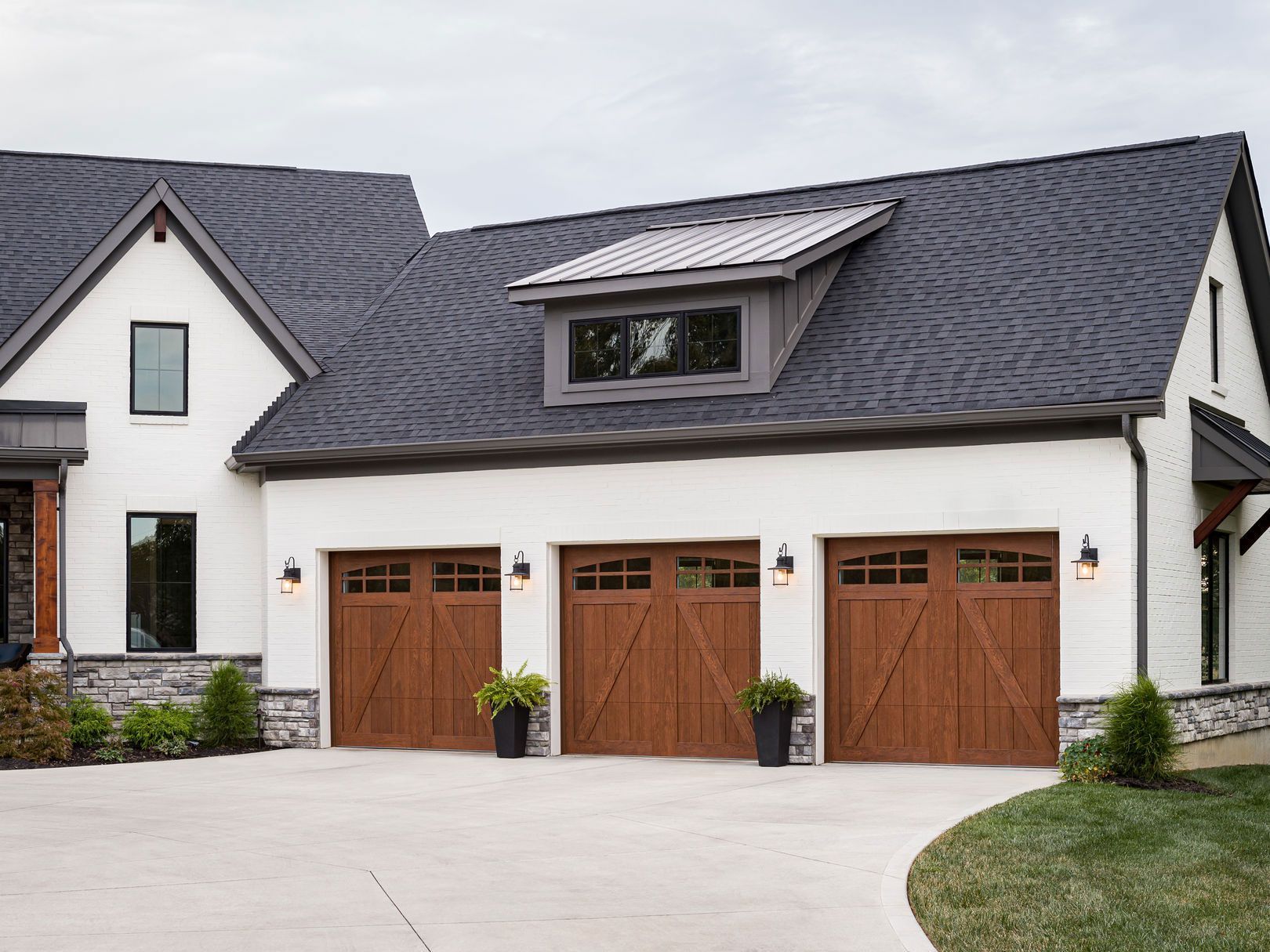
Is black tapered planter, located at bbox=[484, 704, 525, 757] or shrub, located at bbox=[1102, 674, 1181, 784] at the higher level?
shrub, located at bbox=[1102, 674, 1181, 784]

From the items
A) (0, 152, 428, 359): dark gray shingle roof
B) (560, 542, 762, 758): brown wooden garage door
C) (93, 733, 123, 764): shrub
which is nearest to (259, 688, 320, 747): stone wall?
(93, 733, 123, 764): shrub

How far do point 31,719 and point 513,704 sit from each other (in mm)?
5850

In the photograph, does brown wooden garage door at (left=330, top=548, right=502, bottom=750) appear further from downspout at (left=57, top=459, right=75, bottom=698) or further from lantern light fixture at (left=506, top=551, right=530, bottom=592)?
downspout at (left=57, top=459, right=75, bottom=698)

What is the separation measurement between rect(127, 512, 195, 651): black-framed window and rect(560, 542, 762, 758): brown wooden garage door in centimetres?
576

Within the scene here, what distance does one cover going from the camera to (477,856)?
1106 centimetres

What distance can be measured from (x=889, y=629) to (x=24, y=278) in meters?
14.0

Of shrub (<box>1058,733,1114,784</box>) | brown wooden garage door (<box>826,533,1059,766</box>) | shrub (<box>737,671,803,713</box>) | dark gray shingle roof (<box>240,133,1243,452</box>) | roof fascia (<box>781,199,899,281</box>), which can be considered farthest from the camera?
roof fascia (<box>781,199,899,281</box>)

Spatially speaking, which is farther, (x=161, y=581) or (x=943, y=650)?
(x=161, y=581)

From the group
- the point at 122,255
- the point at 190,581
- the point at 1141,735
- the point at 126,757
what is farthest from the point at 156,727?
the point at 1141,735

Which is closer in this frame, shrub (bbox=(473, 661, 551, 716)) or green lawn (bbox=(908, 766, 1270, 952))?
green lawn (bbox=(908, 766, 1270, 952))

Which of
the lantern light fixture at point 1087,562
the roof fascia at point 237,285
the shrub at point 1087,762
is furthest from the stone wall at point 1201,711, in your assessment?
the roof fascia at point 237,285

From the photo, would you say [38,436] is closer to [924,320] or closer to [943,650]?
[924,320]

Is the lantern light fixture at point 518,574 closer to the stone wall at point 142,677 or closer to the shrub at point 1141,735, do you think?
the stone wall at point 142,677

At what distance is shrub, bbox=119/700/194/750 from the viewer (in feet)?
65.2
